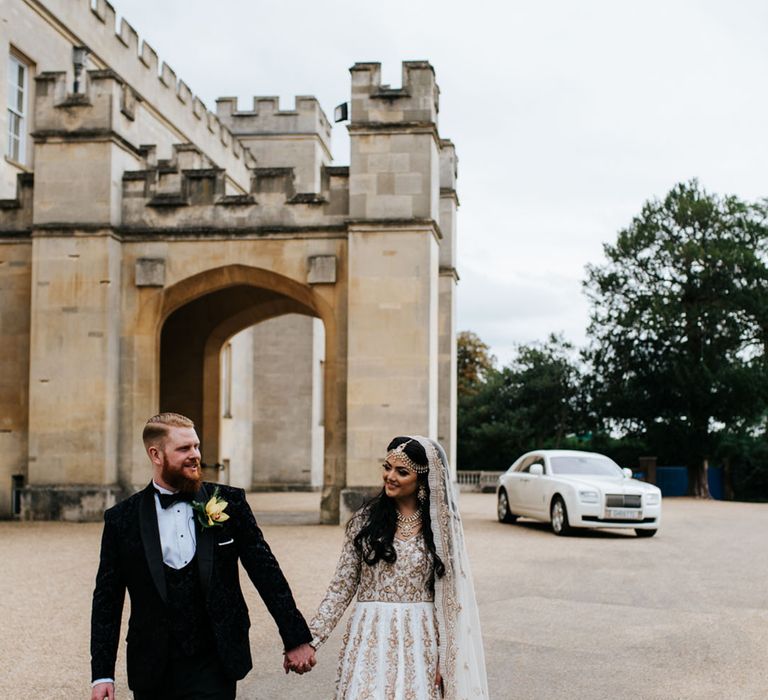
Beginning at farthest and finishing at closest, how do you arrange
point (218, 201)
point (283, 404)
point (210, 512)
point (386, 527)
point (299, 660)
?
point (283, 404), point (218, 201), point (386, 527), point (299, 660), point (210, 512)

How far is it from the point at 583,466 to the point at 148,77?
15.7 m

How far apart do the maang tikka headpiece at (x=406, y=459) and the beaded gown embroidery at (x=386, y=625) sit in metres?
0.28

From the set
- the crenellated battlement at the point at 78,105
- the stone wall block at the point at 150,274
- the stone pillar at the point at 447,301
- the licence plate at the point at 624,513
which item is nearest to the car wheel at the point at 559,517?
the licence plate at the point at 624,513

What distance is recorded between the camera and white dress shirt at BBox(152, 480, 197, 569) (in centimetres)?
412

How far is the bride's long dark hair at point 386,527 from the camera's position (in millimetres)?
4676

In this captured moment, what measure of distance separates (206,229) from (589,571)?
34.6ft

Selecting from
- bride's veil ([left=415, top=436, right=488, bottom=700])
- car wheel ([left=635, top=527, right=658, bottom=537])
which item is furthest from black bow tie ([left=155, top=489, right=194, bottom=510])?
car wheel ([left=635, top=527, right=658, bottom=537])

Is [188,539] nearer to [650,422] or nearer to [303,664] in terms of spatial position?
[303,664]

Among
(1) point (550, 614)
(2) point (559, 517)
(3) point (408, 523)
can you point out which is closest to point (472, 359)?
(2) point (559, 517)

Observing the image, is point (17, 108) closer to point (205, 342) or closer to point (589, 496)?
point (205, 342)

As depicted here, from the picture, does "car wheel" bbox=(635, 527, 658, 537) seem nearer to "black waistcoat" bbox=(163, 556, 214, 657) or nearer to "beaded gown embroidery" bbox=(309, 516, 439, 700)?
"beaded gown embroidery" bbox=(309, 516, 439, 700)

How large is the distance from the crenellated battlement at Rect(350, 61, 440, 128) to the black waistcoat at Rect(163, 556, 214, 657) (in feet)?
54.4

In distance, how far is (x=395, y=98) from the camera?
20.0 meters

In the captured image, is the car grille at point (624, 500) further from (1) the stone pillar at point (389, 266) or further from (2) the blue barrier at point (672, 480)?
(2) the blue barrier at point (672, 480)
